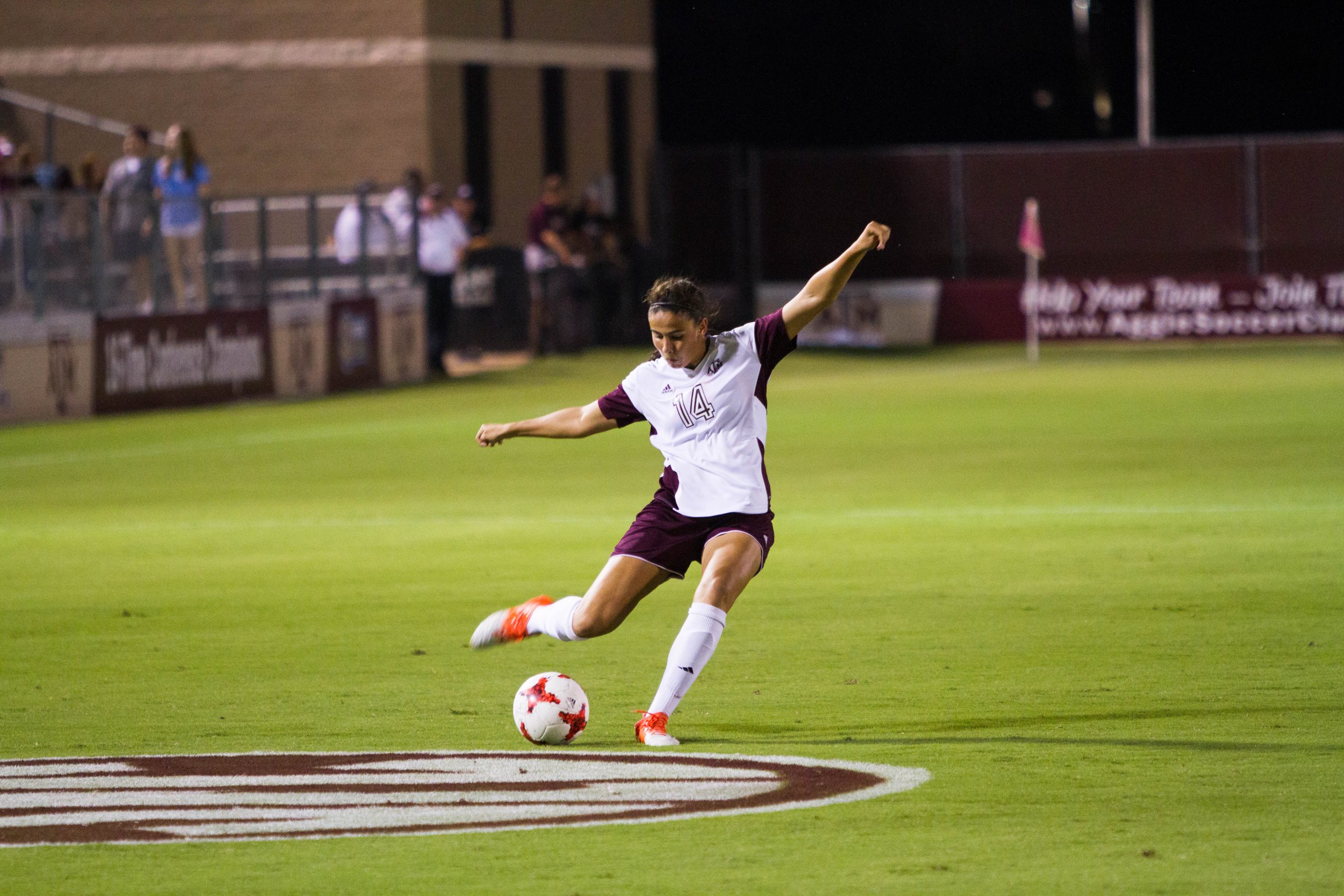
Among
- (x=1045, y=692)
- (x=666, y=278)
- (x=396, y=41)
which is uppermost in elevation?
(x=396, y=41)

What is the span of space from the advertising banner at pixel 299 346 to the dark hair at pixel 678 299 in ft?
64.0

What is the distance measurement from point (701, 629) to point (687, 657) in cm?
11

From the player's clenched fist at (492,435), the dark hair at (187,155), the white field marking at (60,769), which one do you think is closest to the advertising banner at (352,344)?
the dark hair at (187,155)

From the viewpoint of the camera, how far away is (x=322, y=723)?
27.6ft

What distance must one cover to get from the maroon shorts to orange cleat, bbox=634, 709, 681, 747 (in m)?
0.63

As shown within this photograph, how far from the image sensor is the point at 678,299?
8.02 m

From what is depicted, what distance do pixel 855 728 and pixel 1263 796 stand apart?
1.72 m

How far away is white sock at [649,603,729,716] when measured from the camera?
7.87 meters

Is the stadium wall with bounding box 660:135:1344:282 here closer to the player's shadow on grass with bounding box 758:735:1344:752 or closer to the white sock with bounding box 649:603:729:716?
the player's shadow on grass with bounding box 758:735:1344:752

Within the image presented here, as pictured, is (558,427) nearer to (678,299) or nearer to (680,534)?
(680,534)

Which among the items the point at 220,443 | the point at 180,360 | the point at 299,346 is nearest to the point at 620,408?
the point at 220,443

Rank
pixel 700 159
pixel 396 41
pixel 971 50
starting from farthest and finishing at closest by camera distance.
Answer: pixel 971 50 → pixel 700 159 → pixel 396 41

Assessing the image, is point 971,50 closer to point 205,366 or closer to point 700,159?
point 700,159

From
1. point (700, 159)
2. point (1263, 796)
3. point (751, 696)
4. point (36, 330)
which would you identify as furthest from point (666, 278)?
point (700, 159)
